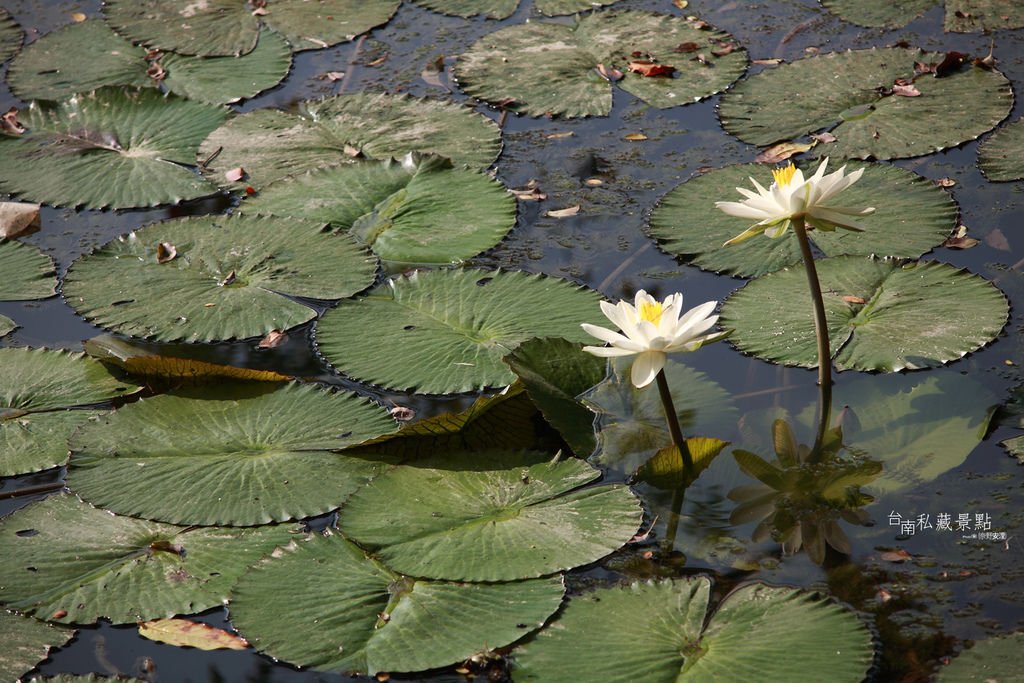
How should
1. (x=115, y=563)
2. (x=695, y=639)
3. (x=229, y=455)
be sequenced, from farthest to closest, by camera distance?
(x=229, y=455) < (x=115, y=563) < (x=695, y=639)

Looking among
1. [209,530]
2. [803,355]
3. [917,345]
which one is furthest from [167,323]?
[917,345]

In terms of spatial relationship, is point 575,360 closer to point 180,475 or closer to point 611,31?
point 180,475

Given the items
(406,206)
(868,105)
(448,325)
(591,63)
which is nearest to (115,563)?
(448,325)

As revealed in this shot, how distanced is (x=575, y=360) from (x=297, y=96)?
2079 mm

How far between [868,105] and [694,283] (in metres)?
1.17

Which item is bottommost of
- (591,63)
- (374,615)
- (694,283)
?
(374,615)

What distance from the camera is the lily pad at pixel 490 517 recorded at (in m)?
2.28

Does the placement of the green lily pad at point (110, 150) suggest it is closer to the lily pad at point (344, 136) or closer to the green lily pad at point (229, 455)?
the lily pad at point (344, 136)

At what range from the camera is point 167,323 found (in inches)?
122

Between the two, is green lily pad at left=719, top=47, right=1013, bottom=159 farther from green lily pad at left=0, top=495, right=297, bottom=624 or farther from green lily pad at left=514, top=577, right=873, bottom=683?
green lily pad at left=0, top=495, right=297, bottom=624

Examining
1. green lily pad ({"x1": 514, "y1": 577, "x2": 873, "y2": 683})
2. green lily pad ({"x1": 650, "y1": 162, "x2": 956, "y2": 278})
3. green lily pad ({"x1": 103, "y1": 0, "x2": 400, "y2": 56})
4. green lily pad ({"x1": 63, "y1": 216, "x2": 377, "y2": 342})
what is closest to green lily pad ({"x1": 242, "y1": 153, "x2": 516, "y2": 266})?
green lily pad ({"x1": 63, "y1": 216, "x2": 377, "y2": 342})

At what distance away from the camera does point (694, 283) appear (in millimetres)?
3137

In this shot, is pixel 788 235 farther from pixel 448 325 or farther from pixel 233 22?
pixel 233 22

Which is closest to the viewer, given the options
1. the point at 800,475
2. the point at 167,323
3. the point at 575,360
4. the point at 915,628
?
the point at 915,628
